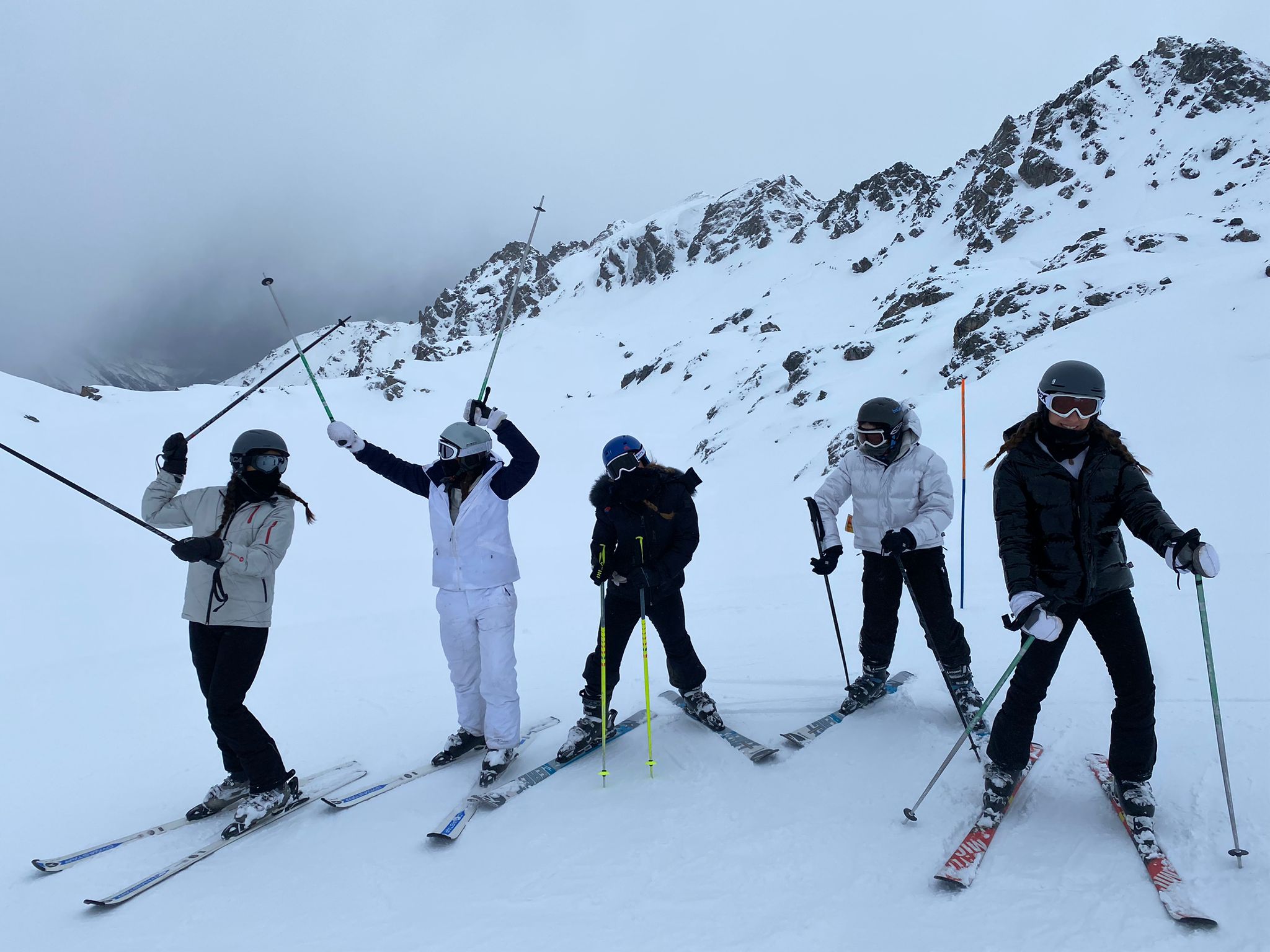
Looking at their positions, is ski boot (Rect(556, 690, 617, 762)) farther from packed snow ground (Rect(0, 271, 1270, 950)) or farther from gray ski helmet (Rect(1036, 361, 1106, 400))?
gray ski helmet (Rect(1036, 361, 1106, 400))

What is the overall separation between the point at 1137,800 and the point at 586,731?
308cm

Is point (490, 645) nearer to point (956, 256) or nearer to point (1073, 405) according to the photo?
point (1073, 405)

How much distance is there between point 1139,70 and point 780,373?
66.9m

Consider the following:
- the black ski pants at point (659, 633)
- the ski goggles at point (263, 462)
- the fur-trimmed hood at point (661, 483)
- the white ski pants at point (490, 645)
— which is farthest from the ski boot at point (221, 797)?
the fur-trimmed hood at point (661, 483)

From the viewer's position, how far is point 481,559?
14.3ft

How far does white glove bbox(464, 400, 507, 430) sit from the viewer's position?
438cm

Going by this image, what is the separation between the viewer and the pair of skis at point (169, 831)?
3344 millimetres

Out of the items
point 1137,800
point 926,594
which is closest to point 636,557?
point 926,594

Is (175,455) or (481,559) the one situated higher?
(175,455)

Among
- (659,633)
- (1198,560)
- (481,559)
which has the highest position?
(481,559)

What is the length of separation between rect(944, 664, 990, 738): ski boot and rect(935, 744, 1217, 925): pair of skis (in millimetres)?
832

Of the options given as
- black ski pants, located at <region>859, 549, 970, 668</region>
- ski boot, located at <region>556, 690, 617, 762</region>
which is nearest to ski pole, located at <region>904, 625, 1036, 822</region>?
black ski pants, located at <region>859, 549, 970, 668</region>

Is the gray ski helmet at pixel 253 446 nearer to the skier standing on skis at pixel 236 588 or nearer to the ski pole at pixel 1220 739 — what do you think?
the skier standing on skis at pixel 236 588

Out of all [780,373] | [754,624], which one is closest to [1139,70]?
[780,373]
